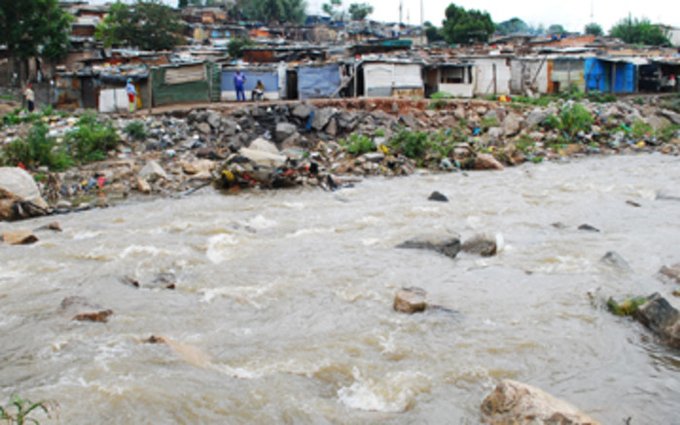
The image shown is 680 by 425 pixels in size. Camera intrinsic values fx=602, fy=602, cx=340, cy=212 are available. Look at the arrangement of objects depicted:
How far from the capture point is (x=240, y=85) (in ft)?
68.7

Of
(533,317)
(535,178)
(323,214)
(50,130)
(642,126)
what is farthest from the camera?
(642,126)

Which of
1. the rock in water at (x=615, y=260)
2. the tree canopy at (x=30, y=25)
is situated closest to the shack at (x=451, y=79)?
the tree canopy at (x=30, y=25)

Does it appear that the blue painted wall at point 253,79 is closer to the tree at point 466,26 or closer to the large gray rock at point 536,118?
the large gray rock at point 536,118

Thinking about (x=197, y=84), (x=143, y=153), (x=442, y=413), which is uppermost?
(x=197, y=84)

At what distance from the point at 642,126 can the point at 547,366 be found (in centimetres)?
1695

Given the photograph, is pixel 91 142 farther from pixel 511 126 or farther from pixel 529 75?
pixel 529 75

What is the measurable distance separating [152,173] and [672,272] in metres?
10.4

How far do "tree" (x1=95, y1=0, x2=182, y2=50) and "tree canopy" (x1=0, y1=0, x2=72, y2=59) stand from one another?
18.3 ft

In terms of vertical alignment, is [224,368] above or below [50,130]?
below

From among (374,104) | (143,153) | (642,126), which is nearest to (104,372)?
(143,153)

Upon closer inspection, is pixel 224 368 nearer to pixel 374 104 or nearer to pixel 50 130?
pixel 50 130

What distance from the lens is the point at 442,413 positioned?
433 centimetres

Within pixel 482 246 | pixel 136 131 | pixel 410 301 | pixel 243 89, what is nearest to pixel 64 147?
pixel 136 131

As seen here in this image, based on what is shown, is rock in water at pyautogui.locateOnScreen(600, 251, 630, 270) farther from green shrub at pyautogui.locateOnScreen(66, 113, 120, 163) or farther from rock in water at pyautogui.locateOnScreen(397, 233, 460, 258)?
green shrub at pyautogui.locateOnScreen(66, 113, 120, 163)
